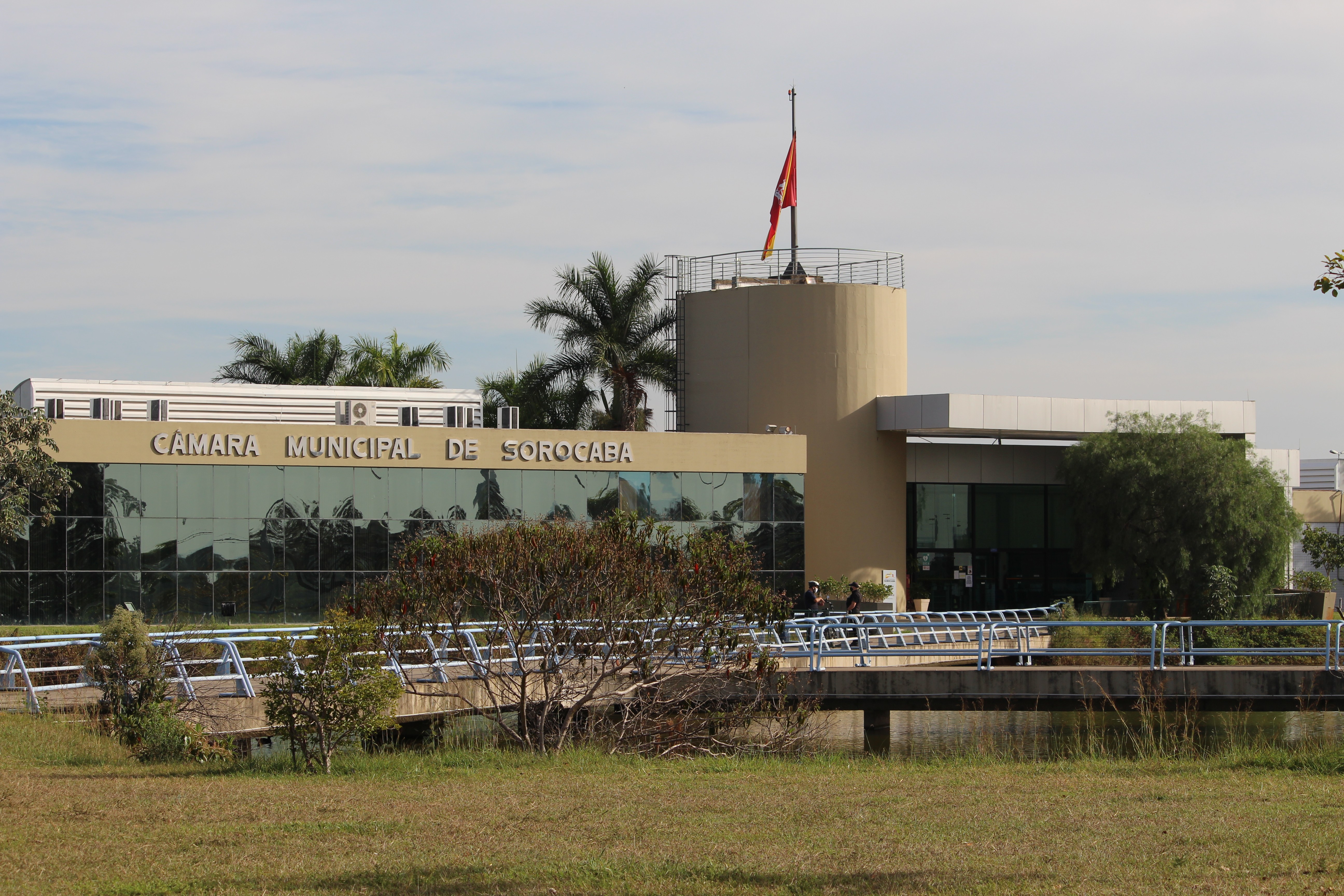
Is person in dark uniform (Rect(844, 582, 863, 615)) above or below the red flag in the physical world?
below

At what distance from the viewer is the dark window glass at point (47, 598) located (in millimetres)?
32812

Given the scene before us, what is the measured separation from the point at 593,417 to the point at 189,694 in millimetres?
29070

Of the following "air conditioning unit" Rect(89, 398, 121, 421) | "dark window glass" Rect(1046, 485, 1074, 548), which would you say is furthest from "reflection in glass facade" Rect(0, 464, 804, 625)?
"dark window glass" Rect(1046, 485, 1074, 548)

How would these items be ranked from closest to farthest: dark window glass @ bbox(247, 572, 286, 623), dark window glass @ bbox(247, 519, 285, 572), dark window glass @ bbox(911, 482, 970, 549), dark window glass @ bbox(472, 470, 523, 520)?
dark window glass @ bbox(247, 572, 286, 623)
dark window glass @ bbox(247, 519, 285, 572)
dark window glass @ bbox(472, 470, 523, 520)
dark window glass @ bbox(911, 482, 970, 549)

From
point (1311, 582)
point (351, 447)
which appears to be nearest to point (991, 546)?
point (1311, 582)

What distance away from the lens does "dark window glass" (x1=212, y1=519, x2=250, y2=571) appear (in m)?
34.4

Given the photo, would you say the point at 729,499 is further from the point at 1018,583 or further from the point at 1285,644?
the point at 1285,644

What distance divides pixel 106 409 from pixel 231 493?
4.22 m

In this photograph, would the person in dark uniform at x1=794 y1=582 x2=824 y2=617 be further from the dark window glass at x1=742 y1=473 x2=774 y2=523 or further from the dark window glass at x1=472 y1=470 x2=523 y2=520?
the dark window glass at x1=472 y1=470 x2=523 y2=520

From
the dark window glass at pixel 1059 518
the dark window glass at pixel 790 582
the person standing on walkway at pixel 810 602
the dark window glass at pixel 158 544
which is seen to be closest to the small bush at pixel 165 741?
the person standing on walkway at pixel 810 602

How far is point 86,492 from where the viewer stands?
3328cm

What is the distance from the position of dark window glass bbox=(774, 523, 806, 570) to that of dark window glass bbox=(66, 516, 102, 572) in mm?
17474

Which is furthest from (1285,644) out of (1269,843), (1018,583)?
(1269,843)

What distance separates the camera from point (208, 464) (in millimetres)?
34438
